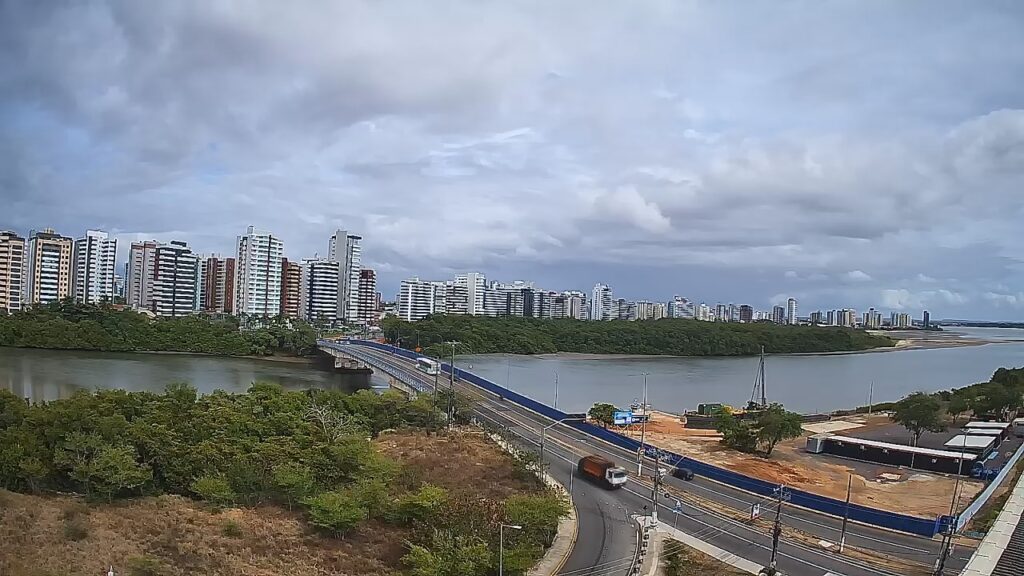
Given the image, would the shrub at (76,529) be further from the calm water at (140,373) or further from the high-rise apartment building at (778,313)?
the high-rise apartment building at (778,313)

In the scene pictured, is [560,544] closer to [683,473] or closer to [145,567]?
[683,473]

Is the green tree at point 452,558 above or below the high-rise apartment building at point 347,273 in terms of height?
below

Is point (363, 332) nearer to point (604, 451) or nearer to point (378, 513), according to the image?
point (604, 451)

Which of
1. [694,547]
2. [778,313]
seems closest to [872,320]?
[778,313]

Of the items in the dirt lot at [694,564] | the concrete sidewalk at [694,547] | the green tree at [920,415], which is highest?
the green tree at [920,415]

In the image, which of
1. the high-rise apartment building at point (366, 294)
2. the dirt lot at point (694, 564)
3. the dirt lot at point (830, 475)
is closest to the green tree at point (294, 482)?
the dirt lot at point (694, 564)

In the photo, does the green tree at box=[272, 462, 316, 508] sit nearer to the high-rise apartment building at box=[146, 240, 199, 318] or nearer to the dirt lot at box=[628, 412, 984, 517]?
the dirt lot at box=[628, 412, 984, 517]

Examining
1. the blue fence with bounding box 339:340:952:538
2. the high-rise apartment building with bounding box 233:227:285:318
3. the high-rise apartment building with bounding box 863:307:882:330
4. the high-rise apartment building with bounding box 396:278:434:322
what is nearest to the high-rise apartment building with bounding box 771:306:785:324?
the high-rise apartment building with bounding box 863:307:882:330

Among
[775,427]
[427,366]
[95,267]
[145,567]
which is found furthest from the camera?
[95,267]
